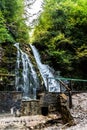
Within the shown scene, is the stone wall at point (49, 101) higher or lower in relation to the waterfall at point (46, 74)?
lower

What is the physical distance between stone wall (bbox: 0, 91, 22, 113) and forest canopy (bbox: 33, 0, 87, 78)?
8.01 meters

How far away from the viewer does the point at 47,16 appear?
77.8ft

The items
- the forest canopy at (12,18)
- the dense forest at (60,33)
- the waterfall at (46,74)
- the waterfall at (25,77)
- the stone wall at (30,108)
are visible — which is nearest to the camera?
the stone wall at (30,108)

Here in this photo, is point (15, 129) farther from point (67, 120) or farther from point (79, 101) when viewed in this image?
point (79, 101)

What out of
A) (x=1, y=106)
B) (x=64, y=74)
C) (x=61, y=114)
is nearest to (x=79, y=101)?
(x=61, y=114)

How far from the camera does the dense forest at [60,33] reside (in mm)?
20172

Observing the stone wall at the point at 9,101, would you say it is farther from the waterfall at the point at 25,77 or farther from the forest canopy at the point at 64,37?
the forest canopy at the point at 64,37

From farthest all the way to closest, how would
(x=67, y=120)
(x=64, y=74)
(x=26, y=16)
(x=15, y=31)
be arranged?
1. (x=26, y=16)
2. (x=15, y=31)
3. (x=64, y=74)
4. (x=67, y=120)

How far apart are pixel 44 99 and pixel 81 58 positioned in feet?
27.4

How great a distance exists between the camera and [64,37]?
21.3 meters

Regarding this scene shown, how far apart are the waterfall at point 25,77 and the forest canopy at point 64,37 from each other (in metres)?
2.71

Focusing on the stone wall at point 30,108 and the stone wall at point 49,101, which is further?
the stone wall at point 49,101

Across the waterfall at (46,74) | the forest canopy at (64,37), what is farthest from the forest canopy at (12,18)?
the waterfall at (46,74)

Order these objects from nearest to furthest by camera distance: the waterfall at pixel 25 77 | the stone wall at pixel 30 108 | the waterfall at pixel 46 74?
the stone wall at pixel 30 108, the waterfall at pixel 25 77, the waterfall at pixel 46 74
